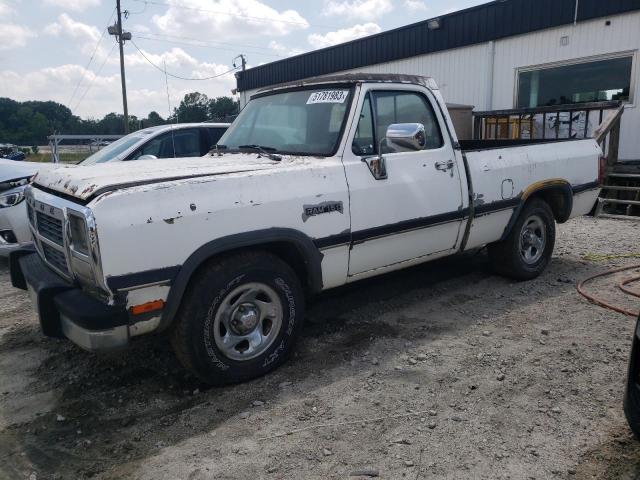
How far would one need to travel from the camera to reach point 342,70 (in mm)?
17828

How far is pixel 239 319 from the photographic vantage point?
10.9ft

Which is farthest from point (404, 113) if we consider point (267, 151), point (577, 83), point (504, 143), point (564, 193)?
point (577, 83)

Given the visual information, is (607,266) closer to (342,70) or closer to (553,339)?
(553,339)

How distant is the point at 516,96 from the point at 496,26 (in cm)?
182

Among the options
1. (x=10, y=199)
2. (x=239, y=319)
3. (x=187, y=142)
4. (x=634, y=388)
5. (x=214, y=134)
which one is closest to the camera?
(x=634, y=388)

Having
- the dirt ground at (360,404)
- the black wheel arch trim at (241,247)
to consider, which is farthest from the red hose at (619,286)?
the black wheel arch trim at (241,247)

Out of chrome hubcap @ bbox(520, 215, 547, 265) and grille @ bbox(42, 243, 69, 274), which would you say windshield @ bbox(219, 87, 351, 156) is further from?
chrome hubcap @ bbox(520, 215, 547, 265)

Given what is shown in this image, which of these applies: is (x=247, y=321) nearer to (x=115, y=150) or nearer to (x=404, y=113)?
(x=404, y=113)

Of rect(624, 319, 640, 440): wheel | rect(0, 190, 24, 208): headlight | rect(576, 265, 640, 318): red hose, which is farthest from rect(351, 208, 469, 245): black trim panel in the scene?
rect(0, 190, 24, 208): headlight

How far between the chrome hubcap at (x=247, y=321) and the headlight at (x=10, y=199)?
4.18 metres

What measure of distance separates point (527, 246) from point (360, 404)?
10.6ft

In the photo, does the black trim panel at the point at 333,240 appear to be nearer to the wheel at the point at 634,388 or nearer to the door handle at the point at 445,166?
the door handle at the point at 445,166

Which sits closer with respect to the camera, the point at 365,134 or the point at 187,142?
the point at 365,134

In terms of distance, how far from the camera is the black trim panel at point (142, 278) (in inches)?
109
